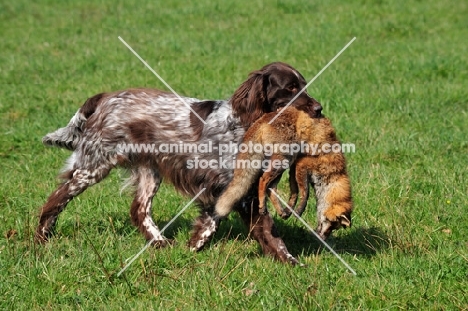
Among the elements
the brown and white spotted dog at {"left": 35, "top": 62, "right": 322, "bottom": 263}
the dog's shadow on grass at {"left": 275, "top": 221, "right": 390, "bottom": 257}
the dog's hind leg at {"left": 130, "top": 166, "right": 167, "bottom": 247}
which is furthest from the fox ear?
the dog's hind leg at {"left": 130, "top": 166, "right": 167, "bottom": 247}

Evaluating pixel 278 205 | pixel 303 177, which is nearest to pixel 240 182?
pixel 278 205

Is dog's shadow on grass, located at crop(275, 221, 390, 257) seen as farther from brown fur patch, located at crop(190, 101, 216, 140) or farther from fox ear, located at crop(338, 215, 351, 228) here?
brown fur patch, located at crop(190, 101, 216, 140)

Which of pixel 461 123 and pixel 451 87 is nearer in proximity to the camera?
pixel 461 123

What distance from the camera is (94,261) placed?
5078mm

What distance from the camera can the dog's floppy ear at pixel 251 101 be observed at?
586 centimetres

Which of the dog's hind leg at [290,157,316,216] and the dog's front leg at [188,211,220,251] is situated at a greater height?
the dog's hind leg at [290,157,316,216]

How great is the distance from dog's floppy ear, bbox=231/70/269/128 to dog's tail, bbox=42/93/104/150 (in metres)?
1.36

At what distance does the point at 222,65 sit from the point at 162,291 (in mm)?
7179

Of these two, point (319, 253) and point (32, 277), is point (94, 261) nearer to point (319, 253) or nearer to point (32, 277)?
point (32, 277)

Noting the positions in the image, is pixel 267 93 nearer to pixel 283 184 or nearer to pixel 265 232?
pixel 265 232

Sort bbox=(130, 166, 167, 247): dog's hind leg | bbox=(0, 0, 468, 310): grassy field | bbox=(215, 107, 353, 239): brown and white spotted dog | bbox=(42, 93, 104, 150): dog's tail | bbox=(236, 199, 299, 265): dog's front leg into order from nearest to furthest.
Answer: bbox=(0, 0, 468, 310): grassy field
bbox=(215, 107, 353, 239): brown and white spotted dog
bbox=(236, 199, 299, 265): dog's front leg
bbox=(130, 166, 167, 247): dog's hind leg
bbox=(42, 93, 104, 150): dog's tail

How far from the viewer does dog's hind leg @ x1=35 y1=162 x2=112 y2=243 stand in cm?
619

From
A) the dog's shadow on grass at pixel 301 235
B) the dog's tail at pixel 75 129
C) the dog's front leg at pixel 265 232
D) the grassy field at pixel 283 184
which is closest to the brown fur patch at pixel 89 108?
the dog's tail at pixel 75 129

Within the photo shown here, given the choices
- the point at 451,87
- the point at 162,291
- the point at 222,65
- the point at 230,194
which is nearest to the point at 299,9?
the point at 222,65
